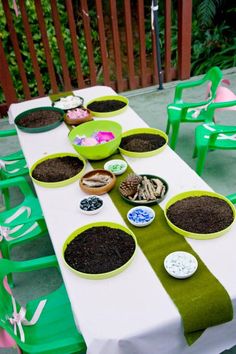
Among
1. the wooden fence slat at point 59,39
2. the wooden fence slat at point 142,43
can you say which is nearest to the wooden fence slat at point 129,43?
the wooden fence slat at point 142,43

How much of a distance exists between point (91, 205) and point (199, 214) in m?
0.50

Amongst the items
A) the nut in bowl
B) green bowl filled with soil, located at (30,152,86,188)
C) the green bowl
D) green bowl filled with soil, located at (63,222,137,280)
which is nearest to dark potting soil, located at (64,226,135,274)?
green bowl filled with soil, located at (63,222,137,280)

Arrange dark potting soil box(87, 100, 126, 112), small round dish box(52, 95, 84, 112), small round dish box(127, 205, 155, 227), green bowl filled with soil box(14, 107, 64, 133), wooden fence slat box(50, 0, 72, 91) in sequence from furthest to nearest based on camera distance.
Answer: wooden fence slat box(50, 0, 72, 91), small round dish box(52, 95, 84, 112), dark potting soil box(87, 100, 126, 112), green bowl filled with soil box(14, 107, 64, 133), small round dish box(127, 205, 155, 227)

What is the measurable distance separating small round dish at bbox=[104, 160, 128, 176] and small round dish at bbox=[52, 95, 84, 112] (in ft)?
2.87

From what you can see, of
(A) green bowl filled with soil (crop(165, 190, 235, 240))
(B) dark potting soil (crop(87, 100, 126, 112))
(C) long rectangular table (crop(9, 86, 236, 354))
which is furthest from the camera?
(B) dark potting soil (crop(87, 100, 126, 112))

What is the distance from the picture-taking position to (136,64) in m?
6.36

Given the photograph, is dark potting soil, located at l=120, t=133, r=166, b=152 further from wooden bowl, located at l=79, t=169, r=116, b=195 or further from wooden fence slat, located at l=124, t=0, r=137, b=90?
wooden fence slat, located at l=124, t=0, r=137, b=90

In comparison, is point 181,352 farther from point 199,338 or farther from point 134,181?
point 134,181

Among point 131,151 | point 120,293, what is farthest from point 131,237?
point 131,151

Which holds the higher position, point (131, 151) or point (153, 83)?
point (131, 151)

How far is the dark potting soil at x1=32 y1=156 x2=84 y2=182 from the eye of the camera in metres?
1.95

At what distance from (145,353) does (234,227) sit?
24.3 inches

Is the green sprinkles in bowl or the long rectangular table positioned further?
the green sprinkles in bowl

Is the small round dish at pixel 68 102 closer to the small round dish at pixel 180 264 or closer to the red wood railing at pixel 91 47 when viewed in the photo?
the red wood railing at pixel 91 47
